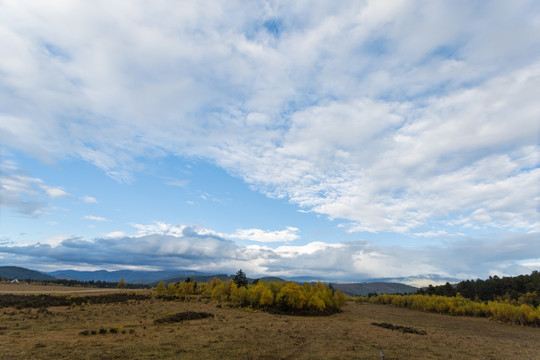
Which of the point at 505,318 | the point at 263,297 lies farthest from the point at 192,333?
the point at 505,318

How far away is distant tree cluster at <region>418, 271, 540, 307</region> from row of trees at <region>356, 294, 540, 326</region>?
1399 centimetres

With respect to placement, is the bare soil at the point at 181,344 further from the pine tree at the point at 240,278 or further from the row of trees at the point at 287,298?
the pine tree at the point at 240,278

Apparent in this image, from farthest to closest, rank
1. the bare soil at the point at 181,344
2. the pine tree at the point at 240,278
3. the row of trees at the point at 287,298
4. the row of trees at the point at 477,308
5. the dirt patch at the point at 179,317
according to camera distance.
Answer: the pine tree at the point at 240,278, the row of trees at the point at 477,308, the row of trees at the point at 287,298, the dirt patch at the point at 179,317, the bare soil at the point at 181,344

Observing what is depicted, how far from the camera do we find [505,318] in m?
106

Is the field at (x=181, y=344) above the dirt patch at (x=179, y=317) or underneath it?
above

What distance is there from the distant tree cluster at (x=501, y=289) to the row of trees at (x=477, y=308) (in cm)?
1399

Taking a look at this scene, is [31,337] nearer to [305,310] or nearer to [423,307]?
[305,310]

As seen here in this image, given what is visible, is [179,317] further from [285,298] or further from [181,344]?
[285,298]

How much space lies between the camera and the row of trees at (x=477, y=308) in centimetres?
10031

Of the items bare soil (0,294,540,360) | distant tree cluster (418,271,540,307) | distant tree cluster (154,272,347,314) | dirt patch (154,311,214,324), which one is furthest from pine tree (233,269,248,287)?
distant tree cluster (418,271,540,307)

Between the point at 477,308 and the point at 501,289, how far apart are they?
204 feet

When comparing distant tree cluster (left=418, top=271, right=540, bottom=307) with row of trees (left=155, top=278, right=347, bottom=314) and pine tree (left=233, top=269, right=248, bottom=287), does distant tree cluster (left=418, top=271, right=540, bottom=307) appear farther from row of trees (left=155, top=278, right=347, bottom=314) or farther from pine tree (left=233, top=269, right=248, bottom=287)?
pine tree (left=233, top=269, right=248, bottom=287)

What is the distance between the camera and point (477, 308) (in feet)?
390

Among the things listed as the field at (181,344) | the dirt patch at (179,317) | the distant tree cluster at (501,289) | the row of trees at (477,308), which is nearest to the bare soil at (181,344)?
the field at (181,344)
